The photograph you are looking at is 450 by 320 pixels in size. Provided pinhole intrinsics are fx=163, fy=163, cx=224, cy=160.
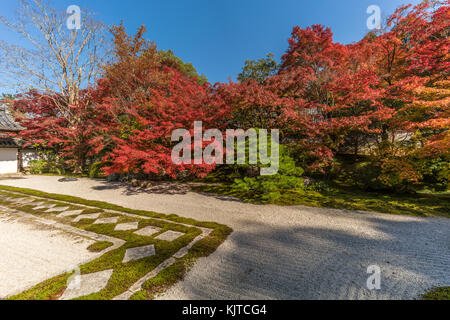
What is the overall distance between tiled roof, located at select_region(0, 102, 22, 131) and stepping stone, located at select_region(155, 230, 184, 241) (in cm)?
1455

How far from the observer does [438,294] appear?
1.71 metres

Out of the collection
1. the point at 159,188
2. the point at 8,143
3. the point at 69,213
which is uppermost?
the point at 8,143

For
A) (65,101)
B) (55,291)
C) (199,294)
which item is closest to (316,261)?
(199,294)

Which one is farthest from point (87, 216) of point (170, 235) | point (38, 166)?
point (38, 166)

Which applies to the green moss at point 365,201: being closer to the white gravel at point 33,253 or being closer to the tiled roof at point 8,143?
the white gravel at point 33,253

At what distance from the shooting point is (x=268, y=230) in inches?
130

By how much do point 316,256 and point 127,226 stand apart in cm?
352

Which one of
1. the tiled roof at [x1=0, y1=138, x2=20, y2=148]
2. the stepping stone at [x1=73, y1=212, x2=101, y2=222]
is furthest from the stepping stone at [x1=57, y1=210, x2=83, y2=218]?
the tiled roof at [x1=0, y1=138, x2=20, y2=148]

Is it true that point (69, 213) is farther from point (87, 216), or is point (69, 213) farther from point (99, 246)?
point (99, 246)

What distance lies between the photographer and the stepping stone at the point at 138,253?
2.34 metres

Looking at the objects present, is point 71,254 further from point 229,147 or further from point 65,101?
point 65,101

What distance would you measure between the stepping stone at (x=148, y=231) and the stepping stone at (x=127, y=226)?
0.22m

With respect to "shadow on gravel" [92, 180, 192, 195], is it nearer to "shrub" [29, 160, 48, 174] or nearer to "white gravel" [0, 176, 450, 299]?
"white gravel" [0, 176, 450, 299]
